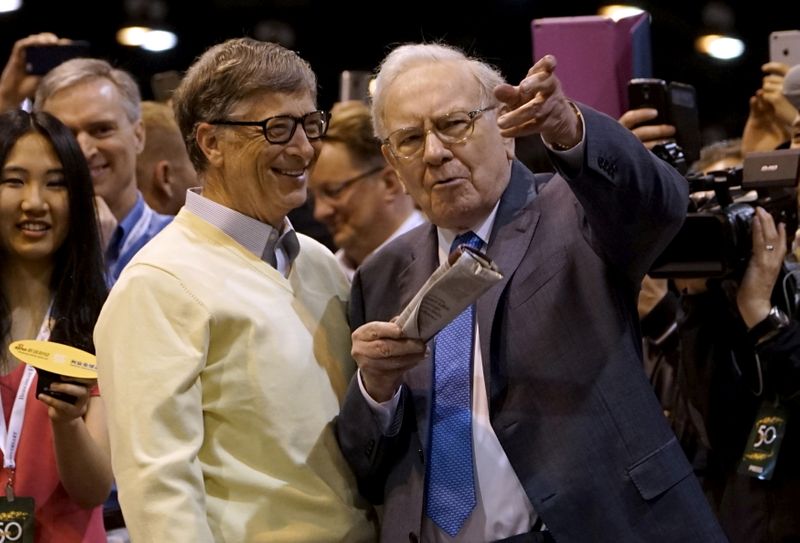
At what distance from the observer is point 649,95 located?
3.35m

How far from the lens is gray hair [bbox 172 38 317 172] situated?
2.71m

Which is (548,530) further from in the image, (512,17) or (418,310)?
(512,17)

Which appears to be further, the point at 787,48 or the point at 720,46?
the point at 720,46

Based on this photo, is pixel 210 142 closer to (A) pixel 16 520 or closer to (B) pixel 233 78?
(B) pixel 233 78

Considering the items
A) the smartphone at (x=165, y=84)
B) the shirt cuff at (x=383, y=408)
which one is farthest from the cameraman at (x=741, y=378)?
the smartphone at (x=165, y=84)

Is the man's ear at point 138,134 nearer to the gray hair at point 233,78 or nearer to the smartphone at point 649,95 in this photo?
the gray hair at point 233,78

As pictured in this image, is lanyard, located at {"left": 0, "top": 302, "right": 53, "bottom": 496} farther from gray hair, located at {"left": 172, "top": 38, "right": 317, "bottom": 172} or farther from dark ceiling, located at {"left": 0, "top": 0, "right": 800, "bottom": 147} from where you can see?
dark ceiling, located at {"left": 0, "top": 0, "right": 800, "bottom": 147}

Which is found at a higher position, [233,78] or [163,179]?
[233,78]

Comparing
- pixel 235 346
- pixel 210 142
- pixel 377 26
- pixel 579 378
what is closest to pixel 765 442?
pixel 579 378

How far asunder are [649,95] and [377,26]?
5.81 m

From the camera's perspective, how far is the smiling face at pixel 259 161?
2721 millimetres

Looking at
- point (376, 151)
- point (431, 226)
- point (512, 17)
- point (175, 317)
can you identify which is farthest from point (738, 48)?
point (175, 317)

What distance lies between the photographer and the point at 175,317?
2.55 metres

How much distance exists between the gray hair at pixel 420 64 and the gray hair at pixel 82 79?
1.60 m
